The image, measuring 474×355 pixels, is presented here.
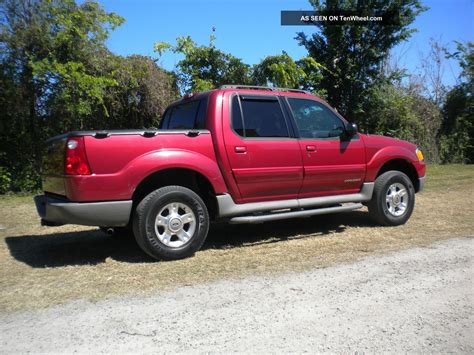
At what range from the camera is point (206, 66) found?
13.1 m

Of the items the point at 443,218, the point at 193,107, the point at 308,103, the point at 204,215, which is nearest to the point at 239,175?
the point at 204,215

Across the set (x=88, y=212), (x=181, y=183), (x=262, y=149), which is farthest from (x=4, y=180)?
(x=262, y=149)

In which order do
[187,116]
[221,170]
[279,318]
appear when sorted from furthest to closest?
1. [187,116]
2. [221,170]
3. [279,318]

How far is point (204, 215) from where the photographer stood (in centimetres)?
531

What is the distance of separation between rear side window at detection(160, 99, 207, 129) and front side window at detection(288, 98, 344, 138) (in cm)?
128

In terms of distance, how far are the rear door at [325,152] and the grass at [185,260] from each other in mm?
731

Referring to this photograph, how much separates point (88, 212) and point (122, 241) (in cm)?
171

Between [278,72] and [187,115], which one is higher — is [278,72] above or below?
above

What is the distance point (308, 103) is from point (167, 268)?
3.14 metres

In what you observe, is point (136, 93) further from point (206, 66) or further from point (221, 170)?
point (221, 170)

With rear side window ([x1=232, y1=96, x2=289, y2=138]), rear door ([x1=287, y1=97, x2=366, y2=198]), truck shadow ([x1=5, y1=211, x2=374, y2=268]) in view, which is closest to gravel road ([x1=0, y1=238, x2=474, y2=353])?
truck shadow ([x1=5, y1=211, x2=374, y2=268])

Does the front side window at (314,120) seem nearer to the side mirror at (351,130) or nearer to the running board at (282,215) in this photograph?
the side mirror at (351,130)

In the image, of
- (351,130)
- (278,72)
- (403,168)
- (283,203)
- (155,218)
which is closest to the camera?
(155,218)

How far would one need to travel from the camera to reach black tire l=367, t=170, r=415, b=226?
6863mm
